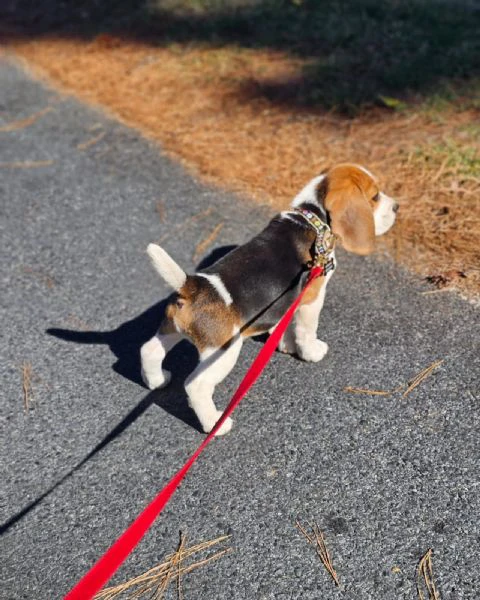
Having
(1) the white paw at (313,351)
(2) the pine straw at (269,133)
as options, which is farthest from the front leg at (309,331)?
(2) the pine straw at (269,133)

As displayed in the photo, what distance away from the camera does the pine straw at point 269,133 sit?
5.08 meters

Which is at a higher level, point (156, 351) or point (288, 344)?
point (156, 351)

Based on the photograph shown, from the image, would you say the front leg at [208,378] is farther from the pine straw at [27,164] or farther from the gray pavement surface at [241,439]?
the pine straw at [27,164]

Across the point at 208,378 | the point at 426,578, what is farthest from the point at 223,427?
the point at 426,578

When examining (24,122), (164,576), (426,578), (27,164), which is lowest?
(426,578)

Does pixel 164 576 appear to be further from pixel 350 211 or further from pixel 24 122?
pixel 24 122

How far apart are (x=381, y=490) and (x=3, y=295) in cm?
301

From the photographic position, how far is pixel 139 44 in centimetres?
868

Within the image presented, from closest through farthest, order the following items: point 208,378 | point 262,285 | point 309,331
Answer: point 208,378 → point 262,285 → point 309,331

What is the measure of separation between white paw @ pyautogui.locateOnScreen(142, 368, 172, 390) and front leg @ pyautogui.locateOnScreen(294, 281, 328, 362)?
79 centimetres

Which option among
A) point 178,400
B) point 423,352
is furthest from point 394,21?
point 178,400

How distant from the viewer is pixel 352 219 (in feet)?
12.9

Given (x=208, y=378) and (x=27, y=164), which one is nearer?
(x=208, y=378)

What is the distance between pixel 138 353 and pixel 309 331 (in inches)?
43.0
